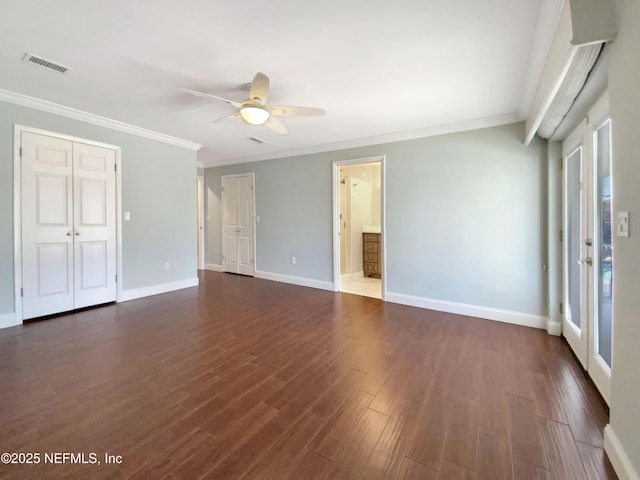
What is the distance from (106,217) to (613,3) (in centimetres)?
509

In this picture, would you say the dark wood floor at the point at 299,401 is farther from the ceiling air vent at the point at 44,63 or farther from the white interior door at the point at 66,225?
the ceiling air vent at the point at 44,63

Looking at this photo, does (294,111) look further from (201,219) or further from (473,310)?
(201,219)

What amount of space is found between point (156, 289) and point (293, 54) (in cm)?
405

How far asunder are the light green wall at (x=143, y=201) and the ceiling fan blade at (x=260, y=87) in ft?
9.18

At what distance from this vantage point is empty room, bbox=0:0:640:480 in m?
1.38

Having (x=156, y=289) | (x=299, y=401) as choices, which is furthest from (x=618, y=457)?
(x=156, y=289)

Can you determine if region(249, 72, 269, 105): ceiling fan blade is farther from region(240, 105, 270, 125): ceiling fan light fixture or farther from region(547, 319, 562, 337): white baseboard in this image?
region(547, 319, 562, 337): white baseboard

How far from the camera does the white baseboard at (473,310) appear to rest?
3.12 m

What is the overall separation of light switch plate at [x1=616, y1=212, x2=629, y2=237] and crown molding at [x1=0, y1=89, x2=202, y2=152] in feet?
16.6

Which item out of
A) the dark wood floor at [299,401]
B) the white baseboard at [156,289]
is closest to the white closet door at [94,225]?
the white baseboard at [156,289]

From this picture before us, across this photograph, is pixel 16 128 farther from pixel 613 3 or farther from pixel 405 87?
pixel 613 3

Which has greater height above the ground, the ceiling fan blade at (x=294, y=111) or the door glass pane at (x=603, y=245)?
the ceiling fan blade at (x=294, y=111)

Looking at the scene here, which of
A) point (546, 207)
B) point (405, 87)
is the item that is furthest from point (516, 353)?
point (405, 87)

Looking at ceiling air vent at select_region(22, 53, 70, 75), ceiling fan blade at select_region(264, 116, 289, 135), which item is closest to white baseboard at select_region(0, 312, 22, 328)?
ceiling air vent at select_region(22, 53, 70, 75)
